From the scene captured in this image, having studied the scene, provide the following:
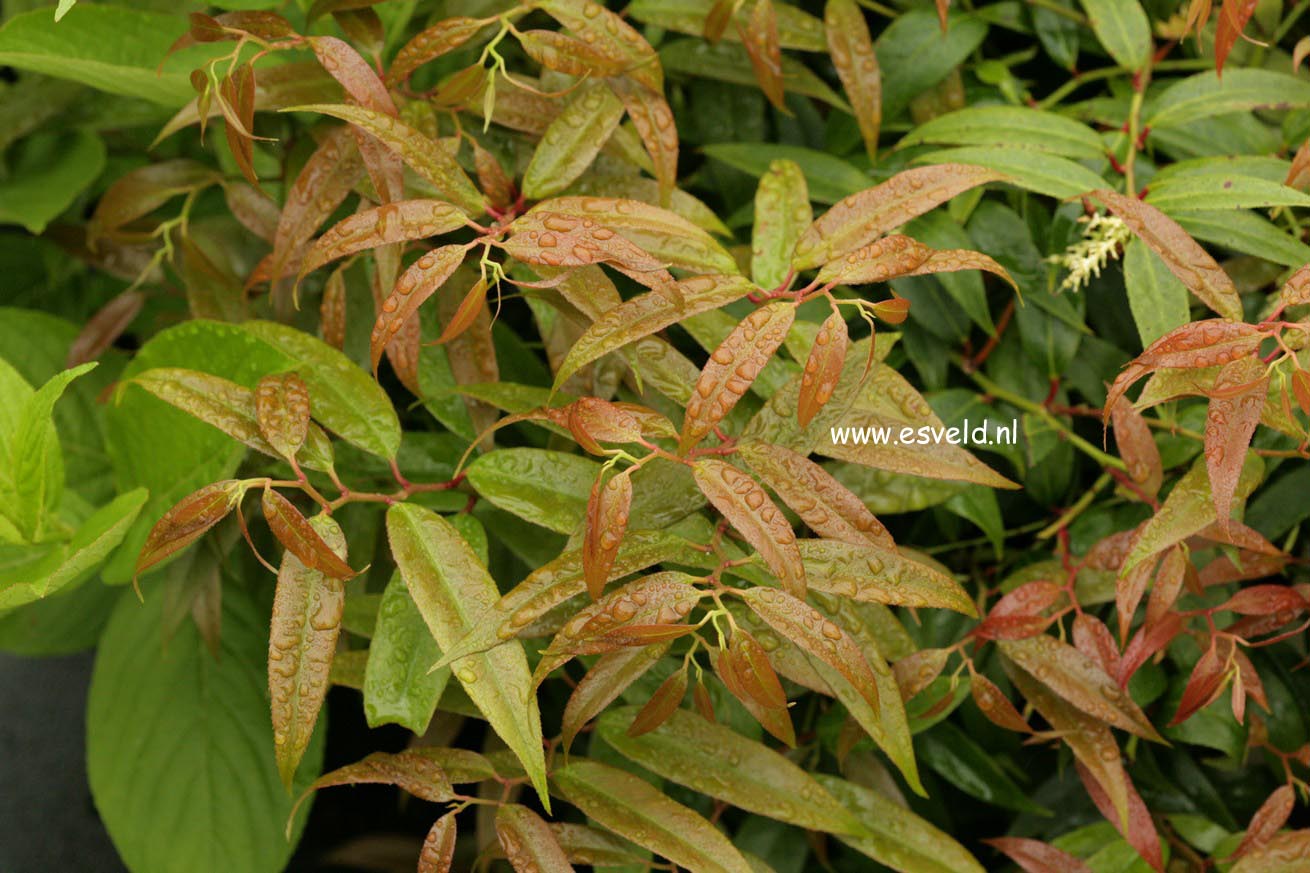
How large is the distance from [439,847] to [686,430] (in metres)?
0.27

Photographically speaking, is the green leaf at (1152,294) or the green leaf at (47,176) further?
the green leaf at (47,176)

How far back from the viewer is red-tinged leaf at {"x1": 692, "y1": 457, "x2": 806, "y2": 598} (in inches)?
19.6

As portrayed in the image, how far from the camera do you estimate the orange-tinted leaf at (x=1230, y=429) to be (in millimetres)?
503

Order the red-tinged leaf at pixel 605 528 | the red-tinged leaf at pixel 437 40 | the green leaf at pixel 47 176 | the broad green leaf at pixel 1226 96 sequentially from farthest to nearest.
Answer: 1. the green leaf at pixel 47 176
2. the broad green leaf at pixel 1226 96
3. the red-tinged leaf at pixel 437 40
4. the red-tinged leaf at pixel 605 528

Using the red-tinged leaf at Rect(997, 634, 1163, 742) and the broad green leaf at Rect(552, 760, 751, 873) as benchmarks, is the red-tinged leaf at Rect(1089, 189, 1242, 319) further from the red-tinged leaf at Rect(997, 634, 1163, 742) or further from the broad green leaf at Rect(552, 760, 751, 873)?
the broad green leaf at Rect(552, 760, 751, 873)

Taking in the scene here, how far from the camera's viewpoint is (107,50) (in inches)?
28.0

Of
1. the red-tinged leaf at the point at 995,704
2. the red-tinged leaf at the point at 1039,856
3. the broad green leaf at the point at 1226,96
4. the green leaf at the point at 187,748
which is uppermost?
the broad green leaf at the point at 1226,96

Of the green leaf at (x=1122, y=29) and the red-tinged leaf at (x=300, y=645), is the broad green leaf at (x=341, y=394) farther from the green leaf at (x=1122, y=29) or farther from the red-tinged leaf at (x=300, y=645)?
the green leaf at (x=1122, y=29)

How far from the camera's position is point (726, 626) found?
24.5 inches

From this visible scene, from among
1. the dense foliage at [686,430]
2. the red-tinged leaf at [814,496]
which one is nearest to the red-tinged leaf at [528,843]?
the dense foliage at [686,430]

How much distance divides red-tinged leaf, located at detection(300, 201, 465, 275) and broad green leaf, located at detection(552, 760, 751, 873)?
31 cm

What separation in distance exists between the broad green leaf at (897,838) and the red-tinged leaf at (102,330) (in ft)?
1.95

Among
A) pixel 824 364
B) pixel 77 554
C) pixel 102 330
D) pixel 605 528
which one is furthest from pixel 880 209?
pixel 102 330

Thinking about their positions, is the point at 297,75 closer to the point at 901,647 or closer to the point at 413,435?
the point at 413,435
